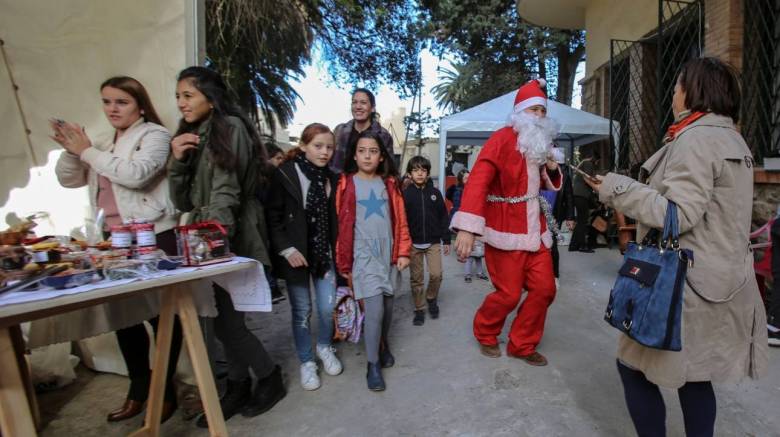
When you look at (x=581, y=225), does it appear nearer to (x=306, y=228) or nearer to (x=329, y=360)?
(x=329, y=360)

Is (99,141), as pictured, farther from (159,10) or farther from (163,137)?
(159,10)

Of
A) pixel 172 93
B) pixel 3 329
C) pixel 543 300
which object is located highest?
pixel 172 93

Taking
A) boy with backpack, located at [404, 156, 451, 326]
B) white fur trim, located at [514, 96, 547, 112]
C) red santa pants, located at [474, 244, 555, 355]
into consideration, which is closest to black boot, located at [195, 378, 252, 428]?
red santa pants, located at [474, 244, 555, 355]

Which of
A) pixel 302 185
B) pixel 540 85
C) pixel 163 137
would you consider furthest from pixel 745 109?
pixel 163 137

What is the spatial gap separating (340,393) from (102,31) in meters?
2.77

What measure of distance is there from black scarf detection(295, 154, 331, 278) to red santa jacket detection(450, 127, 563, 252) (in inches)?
33.5

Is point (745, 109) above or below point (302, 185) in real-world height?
above

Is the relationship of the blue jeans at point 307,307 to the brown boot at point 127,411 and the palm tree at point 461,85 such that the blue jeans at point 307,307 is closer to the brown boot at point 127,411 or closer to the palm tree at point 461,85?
the brown boot at point 127,411

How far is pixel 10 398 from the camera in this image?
52.6 inches

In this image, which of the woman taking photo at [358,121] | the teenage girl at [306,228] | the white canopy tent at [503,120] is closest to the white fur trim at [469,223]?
the teenage girl at [306,228]

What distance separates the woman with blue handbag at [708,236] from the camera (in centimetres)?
155

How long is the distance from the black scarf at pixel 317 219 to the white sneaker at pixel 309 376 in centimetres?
57

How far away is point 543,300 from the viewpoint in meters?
2.97

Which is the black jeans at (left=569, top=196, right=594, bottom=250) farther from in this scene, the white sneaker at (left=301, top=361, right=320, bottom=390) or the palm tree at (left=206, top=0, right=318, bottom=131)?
the white sneaker at (left=301, top=361, right=320, bottom=390)
